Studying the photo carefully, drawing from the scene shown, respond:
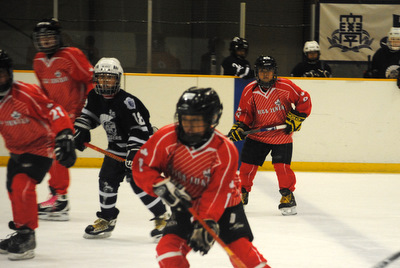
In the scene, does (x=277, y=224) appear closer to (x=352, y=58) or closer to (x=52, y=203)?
(x=52, y=203)

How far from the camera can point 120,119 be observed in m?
3.62

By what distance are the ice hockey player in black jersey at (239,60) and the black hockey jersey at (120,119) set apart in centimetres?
290

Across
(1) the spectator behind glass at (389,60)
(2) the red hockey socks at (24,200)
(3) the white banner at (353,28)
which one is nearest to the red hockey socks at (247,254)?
(2) the red hockey socks at (24,200)

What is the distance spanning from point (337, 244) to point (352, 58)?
15.6 ft

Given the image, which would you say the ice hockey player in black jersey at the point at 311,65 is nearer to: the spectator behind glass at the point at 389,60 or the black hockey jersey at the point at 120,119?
the spectator behind glass at the point at 389,60

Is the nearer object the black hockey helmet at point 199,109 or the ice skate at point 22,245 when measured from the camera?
the black hockey helmet at point 199,109

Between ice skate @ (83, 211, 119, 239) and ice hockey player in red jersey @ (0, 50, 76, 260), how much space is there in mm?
533

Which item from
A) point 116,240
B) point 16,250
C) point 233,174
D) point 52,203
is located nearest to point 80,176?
point 52,203

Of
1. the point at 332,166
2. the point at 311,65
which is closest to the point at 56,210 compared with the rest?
the point at 332,166

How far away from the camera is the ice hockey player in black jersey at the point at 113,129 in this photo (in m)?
3.55

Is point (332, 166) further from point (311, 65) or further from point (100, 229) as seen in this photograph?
point (100, 229)

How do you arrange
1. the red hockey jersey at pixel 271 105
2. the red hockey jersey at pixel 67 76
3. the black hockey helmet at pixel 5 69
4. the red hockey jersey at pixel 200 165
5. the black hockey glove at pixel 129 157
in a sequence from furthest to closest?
the red hockey jersey at pixel 271 105 < the red hockey jersey at pixel 67 76 < the black hockey glove at pixel 129 157 < the black hockey helmet at pixel 5 69 < the red hockey jersey at pixel 200 165

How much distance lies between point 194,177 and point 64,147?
932mm

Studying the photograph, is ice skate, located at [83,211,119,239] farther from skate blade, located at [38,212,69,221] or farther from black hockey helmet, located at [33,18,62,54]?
black hockey helmet, located at [33,18,62,54]
